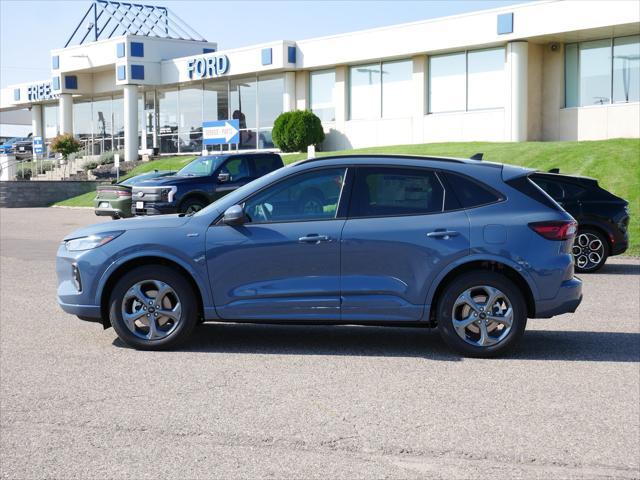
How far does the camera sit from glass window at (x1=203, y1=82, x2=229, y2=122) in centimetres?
4678

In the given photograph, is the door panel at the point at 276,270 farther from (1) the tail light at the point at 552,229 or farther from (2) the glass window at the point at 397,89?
(2) the glass window at the point at 397,89

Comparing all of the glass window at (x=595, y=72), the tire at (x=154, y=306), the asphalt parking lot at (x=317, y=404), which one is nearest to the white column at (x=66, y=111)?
the glass window at (x=595, y=72)

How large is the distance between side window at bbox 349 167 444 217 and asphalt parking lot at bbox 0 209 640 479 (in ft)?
4.19

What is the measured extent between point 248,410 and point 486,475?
1878 mm

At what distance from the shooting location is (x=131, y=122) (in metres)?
50.6

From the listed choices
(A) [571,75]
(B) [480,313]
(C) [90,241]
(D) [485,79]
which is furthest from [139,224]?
(D) [485,79]

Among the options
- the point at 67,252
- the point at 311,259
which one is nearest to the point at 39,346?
the point at 67,252

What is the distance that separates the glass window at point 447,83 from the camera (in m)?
35.7

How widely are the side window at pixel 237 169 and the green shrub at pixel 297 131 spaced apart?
16827 mm

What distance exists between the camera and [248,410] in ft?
20.1

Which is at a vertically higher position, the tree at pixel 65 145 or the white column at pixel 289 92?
the white column at pixel 289 92

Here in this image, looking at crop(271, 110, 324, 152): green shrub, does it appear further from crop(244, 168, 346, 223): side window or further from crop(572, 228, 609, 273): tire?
crop(244, 168, 346, 223): side window

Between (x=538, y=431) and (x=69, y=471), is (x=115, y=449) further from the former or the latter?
(x=538, y=431)

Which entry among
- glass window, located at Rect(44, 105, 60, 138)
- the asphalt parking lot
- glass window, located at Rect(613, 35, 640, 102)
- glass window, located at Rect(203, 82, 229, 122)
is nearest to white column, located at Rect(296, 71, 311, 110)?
glass window, located at Rect(203, 82, 229, 122)
